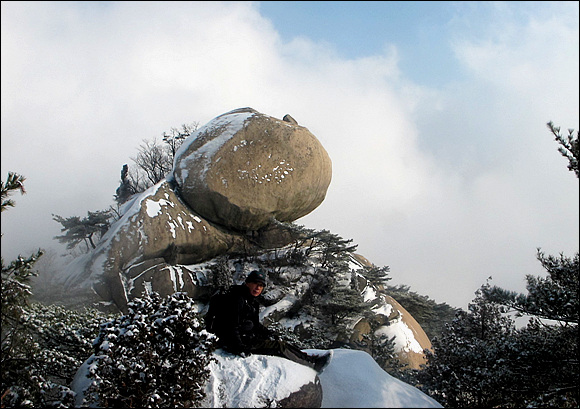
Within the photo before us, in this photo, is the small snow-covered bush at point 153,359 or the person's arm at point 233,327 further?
the person's arm at point 233,327

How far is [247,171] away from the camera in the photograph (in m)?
13.5

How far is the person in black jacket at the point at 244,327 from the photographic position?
159 inches

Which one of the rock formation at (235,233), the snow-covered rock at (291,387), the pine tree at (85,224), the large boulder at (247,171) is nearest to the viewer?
the snow-covered rock at (291,387)

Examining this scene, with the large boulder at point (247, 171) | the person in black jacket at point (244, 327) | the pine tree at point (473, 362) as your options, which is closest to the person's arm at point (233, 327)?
the person in black jacket at point (244, 327)

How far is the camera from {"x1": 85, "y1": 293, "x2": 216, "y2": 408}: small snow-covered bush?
Result: 365 cm

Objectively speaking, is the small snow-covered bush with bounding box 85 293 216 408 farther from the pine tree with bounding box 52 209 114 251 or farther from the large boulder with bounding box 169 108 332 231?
the pine tree with bounding box 52 209 114 251

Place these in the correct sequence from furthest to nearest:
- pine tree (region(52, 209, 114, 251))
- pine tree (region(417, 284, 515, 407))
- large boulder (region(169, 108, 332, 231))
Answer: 1. pine tree (region(52, 209, 114, 251))
2. large boulder (region(169, 108, 332, 231))
3. pine tree (region(417, 284, 515, 407))

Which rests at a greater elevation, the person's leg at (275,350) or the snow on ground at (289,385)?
the person's leg at (275,350)

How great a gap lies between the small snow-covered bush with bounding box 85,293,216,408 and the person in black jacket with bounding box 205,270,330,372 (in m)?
0.24

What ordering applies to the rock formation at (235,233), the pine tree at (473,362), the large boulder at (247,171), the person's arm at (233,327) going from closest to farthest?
1. the person's arm at (233,327)
2. the pine tree at (473,362)
3. the rock formation at (235,233)
4. the large boulder at (247,171)

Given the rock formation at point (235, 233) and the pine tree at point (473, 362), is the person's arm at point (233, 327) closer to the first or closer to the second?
the pine tree at point (473, 362)

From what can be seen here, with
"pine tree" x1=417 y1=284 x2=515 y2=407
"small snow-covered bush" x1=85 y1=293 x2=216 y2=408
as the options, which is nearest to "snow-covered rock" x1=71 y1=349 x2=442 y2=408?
"small snow-covered bush" x1=85 y1=293 x2=216 y2=408

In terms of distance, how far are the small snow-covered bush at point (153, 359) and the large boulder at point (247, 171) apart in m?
9.31

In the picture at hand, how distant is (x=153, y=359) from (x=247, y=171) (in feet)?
32.6
